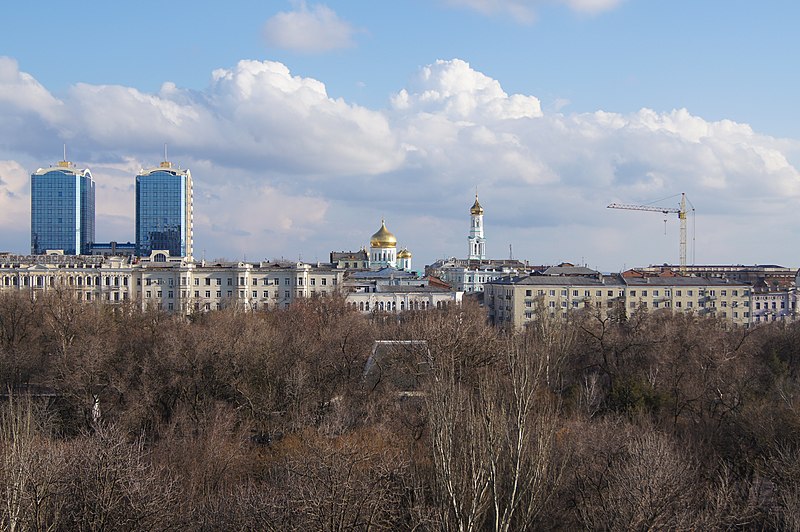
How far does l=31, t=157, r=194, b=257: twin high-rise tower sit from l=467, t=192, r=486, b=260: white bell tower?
4470cm

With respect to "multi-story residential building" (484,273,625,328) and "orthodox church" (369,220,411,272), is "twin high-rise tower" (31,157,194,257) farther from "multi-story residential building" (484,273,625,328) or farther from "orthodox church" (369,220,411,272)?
"multi-story residential building" (484,273,625,328)

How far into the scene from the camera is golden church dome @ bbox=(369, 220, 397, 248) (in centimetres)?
12594

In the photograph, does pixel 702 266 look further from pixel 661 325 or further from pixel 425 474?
pixel 425 474

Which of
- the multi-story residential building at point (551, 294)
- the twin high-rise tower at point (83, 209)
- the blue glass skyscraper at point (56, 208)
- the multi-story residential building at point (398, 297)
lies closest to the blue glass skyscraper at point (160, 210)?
the twin high-rise tower at point (83, 209)

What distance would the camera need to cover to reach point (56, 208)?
461 ft

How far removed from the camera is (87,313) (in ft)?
176

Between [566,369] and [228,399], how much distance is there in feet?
51.1

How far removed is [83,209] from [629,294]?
93.4 m

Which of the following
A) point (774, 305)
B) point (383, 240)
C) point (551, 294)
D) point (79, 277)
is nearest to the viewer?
point (551, 294)

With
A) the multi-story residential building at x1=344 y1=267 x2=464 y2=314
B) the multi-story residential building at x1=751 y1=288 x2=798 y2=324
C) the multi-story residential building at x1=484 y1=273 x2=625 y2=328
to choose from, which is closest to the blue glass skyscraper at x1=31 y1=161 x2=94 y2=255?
the multi-story residential building at x1=344 y1=267 x2=464 y2=314

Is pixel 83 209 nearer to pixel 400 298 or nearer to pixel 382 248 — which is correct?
pixel 382 248

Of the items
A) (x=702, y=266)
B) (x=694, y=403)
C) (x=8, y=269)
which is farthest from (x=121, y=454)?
(x=702, y=266)

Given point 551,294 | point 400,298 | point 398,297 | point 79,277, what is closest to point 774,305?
point 551,294

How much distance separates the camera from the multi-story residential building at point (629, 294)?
82.9 metres
